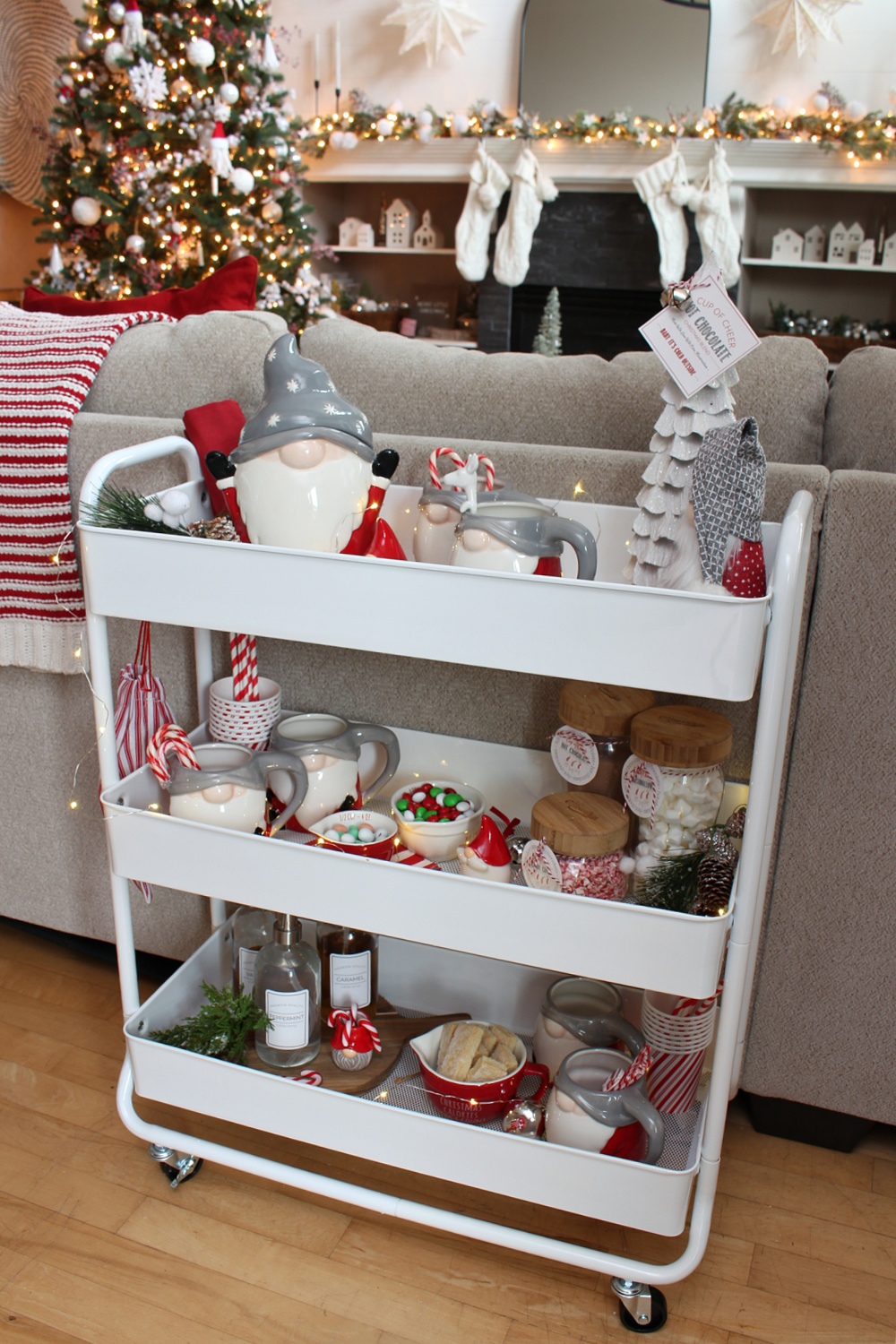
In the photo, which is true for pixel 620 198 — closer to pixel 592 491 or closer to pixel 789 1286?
pixel 592 491

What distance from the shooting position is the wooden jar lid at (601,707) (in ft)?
3.44

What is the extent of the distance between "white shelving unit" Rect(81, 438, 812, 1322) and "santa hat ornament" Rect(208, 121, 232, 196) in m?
2.75

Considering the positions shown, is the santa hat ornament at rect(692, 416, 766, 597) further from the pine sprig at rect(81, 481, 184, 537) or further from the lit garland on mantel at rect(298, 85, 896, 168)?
the lit garland on mantel at rect(298, 85, 896, 168)

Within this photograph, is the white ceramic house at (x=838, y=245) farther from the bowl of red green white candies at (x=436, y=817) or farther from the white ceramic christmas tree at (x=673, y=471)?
the bowl of red green white candies at (x=436, y=817)

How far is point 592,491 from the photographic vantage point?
1.12 metres

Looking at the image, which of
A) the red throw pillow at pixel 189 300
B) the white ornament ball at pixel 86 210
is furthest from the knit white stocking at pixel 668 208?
the red throw pillow at pixel 189 300

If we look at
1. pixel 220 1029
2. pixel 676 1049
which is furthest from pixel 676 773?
pixel 220 1029

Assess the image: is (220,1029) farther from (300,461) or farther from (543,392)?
(543,392)

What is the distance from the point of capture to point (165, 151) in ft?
11.7

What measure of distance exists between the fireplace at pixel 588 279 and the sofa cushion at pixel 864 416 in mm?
3106

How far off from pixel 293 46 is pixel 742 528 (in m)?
4.63

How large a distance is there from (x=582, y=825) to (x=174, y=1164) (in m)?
0.62

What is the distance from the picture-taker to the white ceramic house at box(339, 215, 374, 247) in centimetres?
460

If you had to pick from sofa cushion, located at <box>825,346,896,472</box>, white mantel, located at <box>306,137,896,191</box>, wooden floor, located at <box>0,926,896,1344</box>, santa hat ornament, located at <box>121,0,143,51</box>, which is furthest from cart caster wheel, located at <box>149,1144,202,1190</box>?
white mantel, located at <box>306,137,896,191</box>
